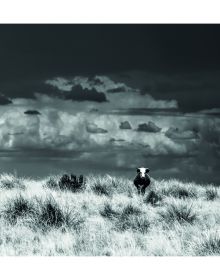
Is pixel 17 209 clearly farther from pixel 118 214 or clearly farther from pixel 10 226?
pixel 118 214

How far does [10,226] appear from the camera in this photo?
10031mm

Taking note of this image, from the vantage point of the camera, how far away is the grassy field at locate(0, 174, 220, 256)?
8.62 metres

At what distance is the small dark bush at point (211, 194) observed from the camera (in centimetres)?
1459

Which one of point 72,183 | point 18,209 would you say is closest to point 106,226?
point 18,209

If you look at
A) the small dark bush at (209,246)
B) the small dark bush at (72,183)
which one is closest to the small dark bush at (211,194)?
the small dark bush at (72,183)

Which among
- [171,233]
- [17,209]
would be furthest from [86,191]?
[171,233]

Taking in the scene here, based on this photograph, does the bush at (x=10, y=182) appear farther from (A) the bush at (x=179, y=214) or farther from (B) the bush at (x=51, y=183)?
(A) the bush at (x=179, y=214)

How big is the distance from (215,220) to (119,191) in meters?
4.44

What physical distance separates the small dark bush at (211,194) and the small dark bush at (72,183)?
305cm

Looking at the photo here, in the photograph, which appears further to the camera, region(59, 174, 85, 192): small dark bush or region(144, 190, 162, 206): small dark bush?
region(59, 174, 85, 192): small dark bush

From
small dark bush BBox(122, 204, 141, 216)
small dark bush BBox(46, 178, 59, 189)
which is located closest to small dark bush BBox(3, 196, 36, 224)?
small dark bush BBox(122, 204, 141, 216)

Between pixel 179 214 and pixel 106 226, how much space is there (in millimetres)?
1421

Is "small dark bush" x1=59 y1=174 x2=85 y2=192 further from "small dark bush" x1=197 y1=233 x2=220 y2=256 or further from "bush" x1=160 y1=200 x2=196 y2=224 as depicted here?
"small dark bush" x1=197 y1=233 x2=220 y2=256

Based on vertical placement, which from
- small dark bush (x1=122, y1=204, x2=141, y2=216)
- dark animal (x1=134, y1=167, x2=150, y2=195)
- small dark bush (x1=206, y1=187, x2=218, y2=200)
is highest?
dark animal (x1=134, y1=167, x2=150, y2=195)
